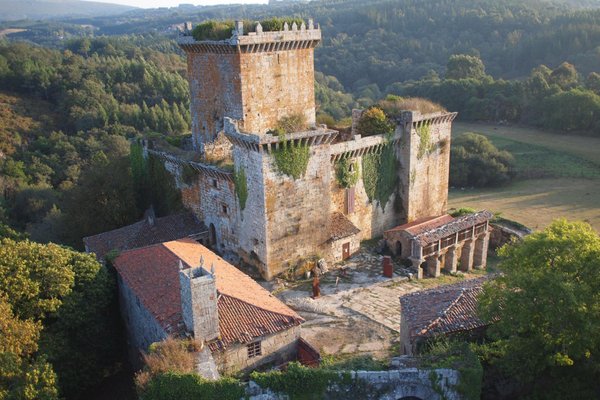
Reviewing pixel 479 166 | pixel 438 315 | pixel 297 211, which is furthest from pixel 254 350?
pixel 479 166

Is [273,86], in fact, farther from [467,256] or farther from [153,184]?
[467,256]

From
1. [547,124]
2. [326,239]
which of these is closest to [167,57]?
[547,124]

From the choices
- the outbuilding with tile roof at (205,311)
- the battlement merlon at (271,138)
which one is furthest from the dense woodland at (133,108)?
the battlement merlon at (271,138)

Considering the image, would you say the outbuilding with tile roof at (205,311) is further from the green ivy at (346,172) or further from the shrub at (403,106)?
the shrub at (403,106)

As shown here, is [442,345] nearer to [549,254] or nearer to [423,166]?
[549,254]

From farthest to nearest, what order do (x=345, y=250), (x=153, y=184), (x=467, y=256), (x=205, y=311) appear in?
1. (x=153, y=184)
2. (x=467, y=256)
3. (x=345, y=250)
4. (x=205, y=311)

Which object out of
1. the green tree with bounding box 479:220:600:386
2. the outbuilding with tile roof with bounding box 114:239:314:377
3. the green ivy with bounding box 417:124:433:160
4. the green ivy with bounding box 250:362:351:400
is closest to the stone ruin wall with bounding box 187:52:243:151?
the outbuilding with tile roof with bounding box 114:239:314:377
